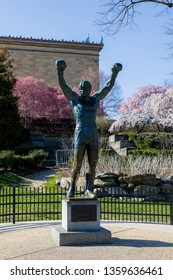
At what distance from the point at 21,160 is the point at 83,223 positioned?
44.9 feet

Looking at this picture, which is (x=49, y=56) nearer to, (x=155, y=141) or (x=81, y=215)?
(x=155, y=141)

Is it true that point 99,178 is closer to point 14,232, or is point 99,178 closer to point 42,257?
point 14,232

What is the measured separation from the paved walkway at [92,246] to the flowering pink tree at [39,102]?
2462 centimetres

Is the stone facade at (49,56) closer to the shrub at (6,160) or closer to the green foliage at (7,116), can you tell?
the green foliage at (7,116)

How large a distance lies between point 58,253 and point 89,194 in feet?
5.25

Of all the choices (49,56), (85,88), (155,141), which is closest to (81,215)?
(85,88)

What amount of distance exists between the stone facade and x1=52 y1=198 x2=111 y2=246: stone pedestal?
3787 centimetres

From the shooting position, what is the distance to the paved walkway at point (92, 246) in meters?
6.50

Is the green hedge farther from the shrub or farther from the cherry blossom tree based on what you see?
the cherry blossom tree

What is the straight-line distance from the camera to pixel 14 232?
9016 millimetres

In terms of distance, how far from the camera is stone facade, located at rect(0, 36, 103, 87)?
44.3m

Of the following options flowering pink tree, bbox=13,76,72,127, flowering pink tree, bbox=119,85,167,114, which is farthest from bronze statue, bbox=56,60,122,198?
flowering pink tree, bbox=119,85,167,114

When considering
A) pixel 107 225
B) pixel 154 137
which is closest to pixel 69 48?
pixel 154 137

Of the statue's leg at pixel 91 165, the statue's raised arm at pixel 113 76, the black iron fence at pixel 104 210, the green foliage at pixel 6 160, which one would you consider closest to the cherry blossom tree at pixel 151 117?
the green foliage at pixel 6 160
